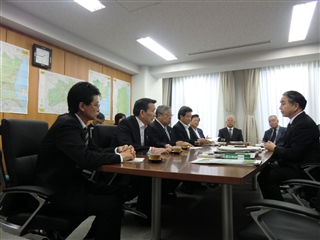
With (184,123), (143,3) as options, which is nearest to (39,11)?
(143,3)

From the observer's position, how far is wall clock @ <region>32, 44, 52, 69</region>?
3662 mm

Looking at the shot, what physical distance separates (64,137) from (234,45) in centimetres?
434

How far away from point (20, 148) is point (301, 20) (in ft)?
14.5

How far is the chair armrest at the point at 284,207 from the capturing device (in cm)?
87

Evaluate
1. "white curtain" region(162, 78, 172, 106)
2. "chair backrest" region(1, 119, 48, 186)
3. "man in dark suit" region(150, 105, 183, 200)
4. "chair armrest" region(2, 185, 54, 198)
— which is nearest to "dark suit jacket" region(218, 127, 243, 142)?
Result: "white curtain" region(162, 78, 172, 106)

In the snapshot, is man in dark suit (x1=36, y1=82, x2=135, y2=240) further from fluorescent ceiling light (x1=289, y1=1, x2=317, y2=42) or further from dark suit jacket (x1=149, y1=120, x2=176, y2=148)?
fluorescent ceiling light (x1=289, y1=1, x2=317, y2=42)

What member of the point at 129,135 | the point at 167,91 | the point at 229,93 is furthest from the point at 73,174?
Result: the point at 167,91

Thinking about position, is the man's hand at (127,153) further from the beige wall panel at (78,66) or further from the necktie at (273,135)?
the necktie at (273,135)

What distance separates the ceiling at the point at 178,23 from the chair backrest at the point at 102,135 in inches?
74.2

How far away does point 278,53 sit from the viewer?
16.0ft

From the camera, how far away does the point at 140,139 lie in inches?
93.3

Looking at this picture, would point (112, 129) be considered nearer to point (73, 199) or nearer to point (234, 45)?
point (73, 199)

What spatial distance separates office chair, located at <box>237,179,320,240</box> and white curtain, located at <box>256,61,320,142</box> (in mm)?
5036

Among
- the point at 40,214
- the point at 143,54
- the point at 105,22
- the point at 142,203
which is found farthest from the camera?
the point at 143,54
